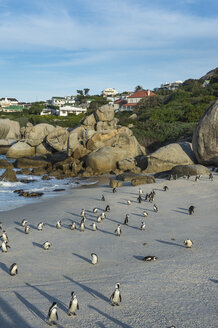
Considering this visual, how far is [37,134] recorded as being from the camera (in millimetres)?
57844

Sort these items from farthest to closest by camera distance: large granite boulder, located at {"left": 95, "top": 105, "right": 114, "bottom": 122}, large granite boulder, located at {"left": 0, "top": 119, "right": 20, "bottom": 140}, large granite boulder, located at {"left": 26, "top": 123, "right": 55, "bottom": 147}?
large granite boulder, located at {"left": 0, "top": 119, "right": 20, "bottom": 140}, large granite boulder, located at {"left": 26, "top": 123, "right": 55, "bottom": 147}, large granite boulder, located at {"left": 95, "top": 105, "right": 114, "bottom": 122}

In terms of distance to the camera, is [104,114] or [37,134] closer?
[104,114]

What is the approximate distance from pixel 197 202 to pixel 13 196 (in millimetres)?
14973

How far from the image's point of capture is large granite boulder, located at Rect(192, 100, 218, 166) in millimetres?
35312

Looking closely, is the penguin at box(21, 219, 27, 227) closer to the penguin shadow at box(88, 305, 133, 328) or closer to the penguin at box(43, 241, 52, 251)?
the penguin at box(43, 241, 52, 251)

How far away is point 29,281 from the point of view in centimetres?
1192

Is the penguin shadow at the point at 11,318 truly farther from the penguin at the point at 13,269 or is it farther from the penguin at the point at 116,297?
the penguin at the point at 116,297

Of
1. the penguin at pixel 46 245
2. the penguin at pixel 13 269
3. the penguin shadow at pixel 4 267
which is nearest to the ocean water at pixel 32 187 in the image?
the penguin at pixel 46 245

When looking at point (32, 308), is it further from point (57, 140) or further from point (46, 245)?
point (57, 140)

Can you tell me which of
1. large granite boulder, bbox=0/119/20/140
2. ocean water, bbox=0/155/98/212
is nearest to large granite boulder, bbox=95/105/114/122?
ocean water, bbox=0/155/98/212

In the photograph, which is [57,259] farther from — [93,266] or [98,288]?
[98,288]

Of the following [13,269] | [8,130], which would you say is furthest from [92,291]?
[8,130]

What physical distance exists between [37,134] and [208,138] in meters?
32.1

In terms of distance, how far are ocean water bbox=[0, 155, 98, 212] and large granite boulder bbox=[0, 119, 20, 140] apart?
128 feet
